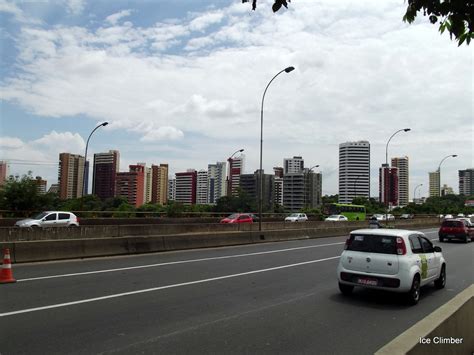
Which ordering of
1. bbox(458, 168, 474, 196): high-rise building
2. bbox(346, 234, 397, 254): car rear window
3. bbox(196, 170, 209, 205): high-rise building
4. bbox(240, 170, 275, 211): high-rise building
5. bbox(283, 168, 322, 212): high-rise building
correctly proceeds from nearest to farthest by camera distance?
bbox(346, 234, 397, 254): car rear window < bbox(240, 170, 275, 211): high-rise building < bbox(283, 168, 322, 212): high-rise building < bbox(196, 170, 209, 205): high-rise building < bbox(458, 168, 474, 196): high-rise building

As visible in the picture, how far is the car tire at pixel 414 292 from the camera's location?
9.12 meters

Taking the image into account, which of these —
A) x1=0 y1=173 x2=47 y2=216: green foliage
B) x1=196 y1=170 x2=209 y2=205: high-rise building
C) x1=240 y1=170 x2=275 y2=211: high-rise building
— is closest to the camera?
x1=0 y1=173 x2=47 y2=216: green foliage

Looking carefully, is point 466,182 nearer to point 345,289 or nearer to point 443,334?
point 345,289

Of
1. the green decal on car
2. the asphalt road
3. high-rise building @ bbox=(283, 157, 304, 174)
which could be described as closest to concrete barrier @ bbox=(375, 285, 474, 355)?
the asphalt road

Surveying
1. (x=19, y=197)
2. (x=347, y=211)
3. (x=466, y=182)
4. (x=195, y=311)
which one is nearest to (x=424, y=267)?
(x=195, y=311)

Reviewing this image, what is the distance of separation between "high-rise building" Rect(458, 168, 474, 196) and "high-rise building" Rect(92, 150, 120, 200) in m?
132

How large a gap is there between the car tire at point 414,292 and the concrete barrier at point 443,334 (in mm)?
3021

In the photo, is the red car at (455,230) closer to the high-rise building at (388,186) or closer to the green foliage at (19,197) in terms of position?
the high-rise building at (388,186)

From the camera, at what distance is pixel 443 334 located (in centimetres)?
450

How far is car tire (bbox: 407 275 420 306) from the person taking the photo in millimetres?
9125

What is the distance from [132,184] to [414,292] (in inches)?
3449

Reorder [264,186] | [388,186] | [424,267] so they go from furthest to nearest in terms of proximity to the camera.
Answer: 1. [264,186]
2. [388,186]
3. [424,267]

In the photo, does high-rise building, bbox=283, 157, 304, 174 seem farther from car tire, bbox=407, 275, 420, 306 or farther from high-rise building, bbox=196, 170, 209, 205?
car tire, bbox=407, 275, 420, 306

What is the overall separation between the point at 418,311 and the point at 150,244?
12345 mm
